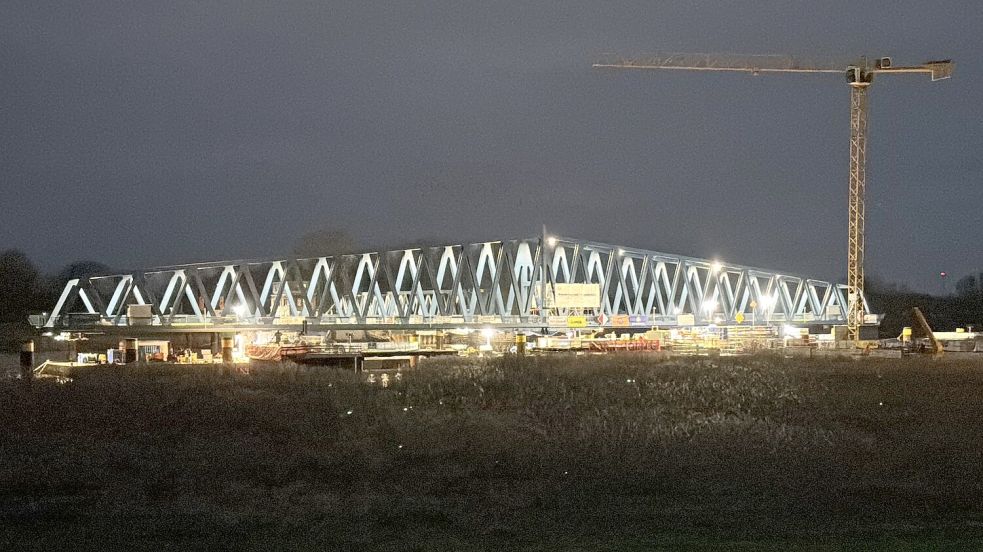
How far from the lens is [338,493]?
19.4 m

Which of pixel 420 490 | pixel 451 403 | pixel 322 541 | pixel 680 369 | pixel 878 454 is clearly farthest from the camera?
pixel 680 369

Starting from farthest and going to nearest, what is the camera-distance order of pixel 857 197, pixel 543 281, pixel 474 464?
1. pixel 857 197
2. pixel 543 281
3. pixel 474 464

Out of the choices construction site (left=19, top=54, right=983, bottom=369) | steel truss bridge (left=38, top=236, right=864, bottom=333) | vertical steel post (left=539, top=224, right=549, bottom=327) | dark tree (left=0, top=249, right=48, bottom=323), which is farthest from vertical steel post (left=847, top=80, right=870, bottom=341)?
dark tree (left=0, top=249, right=48, bottom=323)

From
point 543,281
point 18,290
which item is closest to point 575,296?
point 543,281

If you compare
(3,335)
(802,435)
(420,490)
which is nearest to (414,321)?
(3,335)

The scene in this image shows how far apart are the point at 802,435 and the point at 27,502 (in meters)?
17.9

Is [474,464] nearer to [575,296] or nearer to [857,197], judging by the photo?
[575,296]

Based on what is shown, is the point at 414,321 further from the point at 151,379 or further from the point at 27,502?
the point at 27,502

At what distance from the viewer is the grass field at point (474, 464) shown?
16.9m

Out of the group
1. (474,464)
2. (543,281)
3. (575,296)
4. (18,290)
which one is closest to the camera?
(474,464)

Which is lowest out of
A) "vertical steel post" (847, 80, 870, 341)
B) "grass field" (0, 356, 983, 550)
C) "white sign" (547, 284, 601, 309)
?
"grass field" (0, 356, 983, 550)

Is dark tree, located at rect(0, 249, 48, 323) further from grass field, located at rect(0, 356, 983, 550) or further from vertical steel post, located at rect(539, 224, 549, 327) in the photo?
grass field, located at rect(0, 356, 983, 550)

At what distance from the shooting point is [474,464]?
21.9 m

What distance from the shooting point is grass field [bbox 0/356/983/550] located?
16.9m
